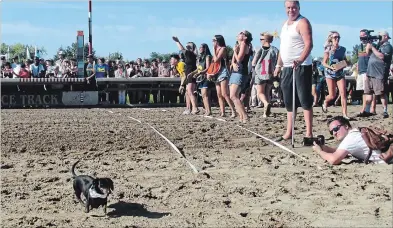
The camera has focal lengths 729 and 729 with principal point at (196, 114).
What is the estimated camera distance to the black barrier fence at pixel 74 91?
24469mm

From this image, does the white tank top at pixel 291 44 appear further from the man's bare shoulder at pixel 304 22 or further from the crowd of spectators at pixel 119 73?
the crowd of spectators at pixel 119 73

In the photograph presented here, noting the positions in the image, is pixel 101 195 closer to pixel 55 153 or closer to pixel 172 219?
pixel 172 219

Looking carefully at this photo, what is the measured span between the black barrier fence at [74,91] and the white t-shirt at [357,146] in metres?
16.6

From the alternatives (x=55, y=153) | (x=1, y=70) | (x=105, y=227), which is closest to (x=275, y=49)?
(x=55, y=153)

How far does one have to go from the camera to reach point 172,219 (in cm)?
636

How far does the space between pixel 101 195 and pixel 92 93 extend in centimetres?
1873

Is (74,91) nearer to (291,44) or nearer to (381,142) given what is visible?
(291,44)

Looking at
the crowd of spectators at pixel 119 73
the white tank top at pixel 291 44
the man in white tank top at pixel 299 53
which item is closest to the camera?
the man in white tank top at pixel 299 53

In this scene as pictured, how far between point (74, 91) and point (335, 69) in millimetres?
12520

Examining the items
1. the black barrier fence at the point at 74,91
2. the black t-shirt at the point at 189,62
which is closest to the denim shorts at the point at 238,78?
the black t-shirt at the point at 189,62

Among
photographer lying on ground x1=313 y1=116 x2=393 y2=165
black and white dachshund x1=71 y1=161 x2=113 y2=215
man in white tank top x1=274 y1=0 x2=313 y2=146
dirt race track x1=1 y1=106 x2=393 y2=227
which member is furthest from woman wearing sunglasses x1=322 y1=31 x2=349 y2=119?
black and white dachshund x1=71 y1=161 x2=113 y2=215

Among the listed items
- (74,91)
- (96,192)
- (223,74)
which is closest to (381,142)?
(96,192)

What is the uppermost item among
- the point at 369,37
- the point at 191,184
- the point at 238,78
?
the point at 369,37

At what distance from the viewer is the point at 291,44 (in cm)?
1023
